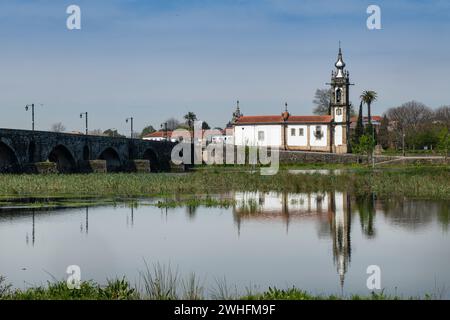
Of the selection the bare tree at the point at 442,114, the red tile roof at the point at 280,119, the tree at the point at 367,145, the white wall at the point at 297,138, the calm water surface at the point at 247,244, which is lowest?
the calm water surface at the point at 247,244

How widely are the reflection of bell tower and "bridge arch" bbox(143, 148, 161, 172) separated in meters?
55.8

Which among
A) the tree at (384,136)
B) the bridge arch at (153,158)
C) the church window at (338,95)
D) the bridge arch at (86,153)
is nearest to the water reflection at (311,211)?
the bridge arch at (86,153)

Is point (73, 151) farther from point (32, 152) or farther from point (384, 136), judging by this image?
point (384, 136)

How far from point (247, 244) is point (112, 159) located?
2482 inches

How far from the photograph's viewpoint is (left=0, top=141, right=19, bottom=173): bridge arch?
58.6 m

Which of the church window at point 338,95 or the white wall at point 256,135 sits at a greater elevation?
the church window at point 338,95

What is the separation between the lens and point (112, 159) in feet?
281

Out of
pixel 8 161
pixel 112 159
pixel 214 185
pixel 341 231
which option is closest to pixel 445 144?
pixel 112 159

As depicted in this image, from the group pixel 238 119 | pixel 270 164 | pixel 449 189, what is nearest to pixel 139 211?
pixel 449 189

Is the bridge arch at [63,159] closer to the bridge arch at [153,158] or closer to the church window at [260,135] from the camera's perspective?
the bridge arch at [153,158]

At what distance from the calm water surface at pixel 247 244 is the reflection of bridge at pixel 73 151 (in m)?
26.0

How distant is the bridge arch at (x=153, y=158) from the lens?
96.4 m

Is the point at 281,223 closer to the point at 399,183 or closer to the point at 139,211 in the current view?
the point at 139,211

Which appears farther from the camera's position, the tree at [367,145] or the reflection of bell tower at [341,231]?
the tree at [367,145]
